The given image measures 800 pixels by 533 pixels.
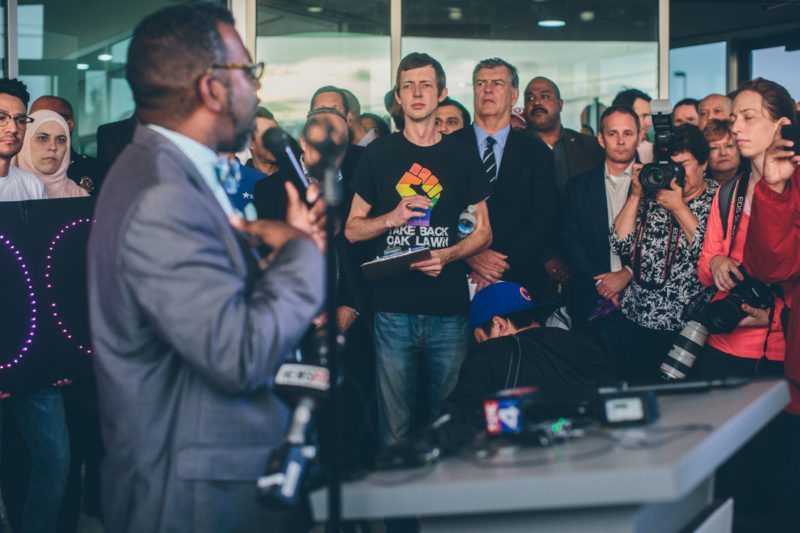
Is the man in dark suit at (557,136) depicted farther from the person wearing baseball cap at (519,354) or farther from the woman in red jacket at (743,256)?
the person wearing baseball cap at (519,354)

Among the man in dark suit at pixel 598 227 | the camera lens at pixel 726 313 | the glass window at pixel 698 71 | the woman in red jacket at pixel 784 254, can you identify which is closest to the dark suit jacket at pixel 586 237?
the man in dark suit at pixel 598 227

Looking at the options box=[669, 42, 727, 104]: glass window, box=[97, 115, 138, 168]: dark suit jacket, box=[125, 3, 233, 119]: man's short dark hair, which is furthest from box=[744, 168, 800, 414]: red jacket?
box=[669, 42, 727, 104]: glass window

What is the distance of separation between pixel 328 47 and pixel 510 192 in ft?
7.34

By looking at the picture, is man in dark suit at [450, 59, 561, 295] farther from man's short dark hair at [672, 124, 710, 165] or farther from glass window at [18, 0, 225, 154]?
glass window at [18, 0, 225, 154]

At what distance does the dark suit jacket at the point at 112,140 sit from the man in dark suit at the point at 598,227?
2073 millimetres

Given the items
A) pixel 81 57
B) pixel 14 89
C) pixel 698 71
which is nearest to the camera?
pixel 14 89

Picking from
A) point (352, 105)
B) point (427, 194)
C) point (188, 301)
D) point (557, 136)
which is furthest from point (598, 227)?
point (188, 301)

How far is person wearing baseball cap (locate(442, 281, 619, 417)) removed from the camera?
318 cm

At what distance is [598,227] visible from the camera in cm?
450

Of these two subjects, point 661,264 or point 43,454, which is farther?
point 661,264

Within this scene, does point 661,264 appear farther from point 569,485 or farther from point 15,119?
point 15,119

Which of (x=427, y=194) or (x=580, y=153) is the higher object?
(x=580, y=153)

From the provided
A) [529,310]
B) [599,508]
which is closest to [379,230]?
[529,310]

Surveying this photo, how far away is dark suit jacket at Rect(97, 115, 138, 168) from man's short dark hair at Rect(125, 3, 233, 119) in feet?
8.80
